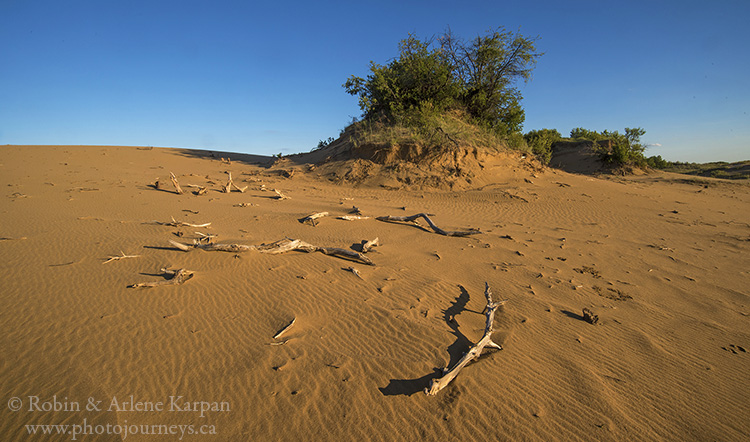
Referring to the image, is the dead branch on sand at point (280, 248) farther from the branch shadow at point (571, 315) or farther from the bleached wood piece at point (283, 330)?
the branch shadow at point (571, 315)

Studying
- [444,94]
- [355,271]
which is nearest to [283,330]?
[355,271]

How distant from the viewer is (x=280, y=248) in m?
5.25

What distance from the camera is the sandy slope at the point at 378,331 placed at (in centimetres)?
255

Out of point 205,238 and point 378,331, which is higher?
point 205,238

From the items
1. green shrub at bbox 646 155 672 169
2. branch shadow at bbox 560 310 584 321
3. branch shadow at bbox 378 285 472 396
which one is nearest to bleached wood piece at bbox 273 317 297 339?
branch shadow at bbox 378 285 472 396

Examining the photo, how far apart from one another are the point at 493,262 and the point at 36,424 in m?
5.47

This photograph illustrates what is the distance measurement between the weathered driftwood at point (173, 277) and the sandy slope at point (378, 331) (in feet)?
0.24

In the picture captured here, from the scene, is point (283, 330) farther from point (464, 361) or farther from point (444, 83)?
point (444, 83)

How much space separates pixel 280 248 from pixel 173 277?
1.46 metres

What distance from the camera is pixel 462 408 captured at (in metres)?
2.60

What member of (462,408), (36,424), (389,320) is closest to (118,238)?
(36,424)

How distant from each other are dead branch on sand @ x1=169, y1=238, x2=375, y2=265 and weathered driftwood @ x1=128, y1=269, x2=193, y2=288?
63 centimetres

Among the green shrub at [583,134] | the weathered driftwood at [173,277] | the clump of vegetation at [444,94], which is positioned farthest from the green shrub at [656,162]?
the weathered driftwood at [173,277]

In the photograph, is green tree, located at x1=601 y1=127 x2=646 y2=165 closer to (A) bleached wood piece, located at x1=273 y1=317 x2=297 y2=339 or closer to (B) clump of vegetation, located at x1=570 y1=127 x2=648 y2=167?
(B) clump of vegetation, located at x1=570 y1=127 x2=648 y2=167
